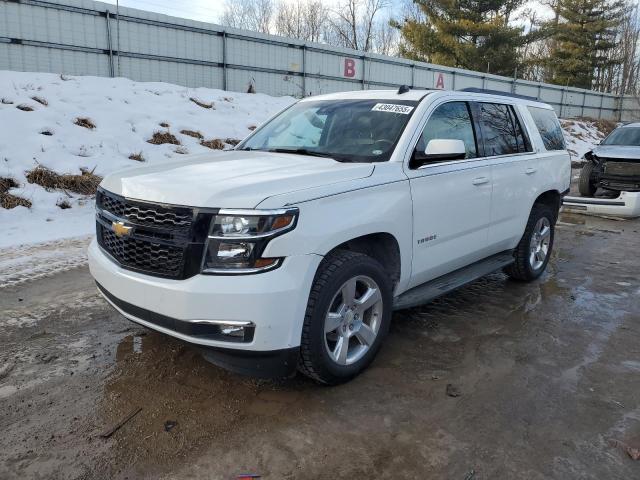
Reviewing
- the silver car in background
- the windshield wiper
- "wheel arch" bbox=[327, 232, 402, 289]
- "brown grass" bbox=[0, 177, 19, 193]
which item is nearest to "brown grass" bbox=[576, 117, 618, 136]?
the silver car in background

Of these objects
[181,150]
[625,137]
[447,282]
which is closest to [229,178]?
[447,282]

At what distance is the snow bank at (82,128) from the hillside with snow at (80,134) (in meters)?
0.02

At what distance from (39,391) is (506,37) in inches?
1462

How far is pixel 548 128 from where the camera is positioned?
5715 mm

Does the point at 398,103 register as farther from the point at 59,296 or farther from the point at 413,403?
the point at 59,296

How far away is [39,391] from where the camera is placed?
315 cm

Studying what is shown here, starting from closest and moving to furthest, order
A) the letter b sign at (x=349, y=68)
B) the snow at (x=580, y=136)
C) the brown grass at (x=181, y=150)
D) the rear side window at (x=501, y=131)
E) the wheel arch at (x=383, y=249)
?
the wheel arch at (x=383, y=249) → the rear side window at (x=501, y=131) → the brown grass at (x=181, y=150) → the letter b sign at (x=349, y=68) → the snow at (x=580, y=136)

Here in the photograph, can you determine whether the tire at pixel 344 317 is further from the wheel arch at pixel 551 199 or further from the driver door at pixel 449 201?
the wheel arch at pixel 551 199

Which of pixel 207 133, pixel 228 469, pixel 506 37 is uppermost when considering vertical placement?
pixel 506 37

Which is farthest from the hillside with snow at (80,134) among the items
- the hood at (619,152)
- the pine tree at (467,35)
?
the pine tree at (467,35)

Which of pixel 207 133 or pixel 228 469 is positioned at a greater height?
pixel 207 133

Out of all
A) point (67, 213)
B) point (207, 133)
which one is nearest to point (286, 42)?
point (207, 133)

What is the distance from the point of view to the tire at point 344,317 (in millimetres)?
2930

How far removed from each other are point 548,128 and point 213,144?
7634mm
